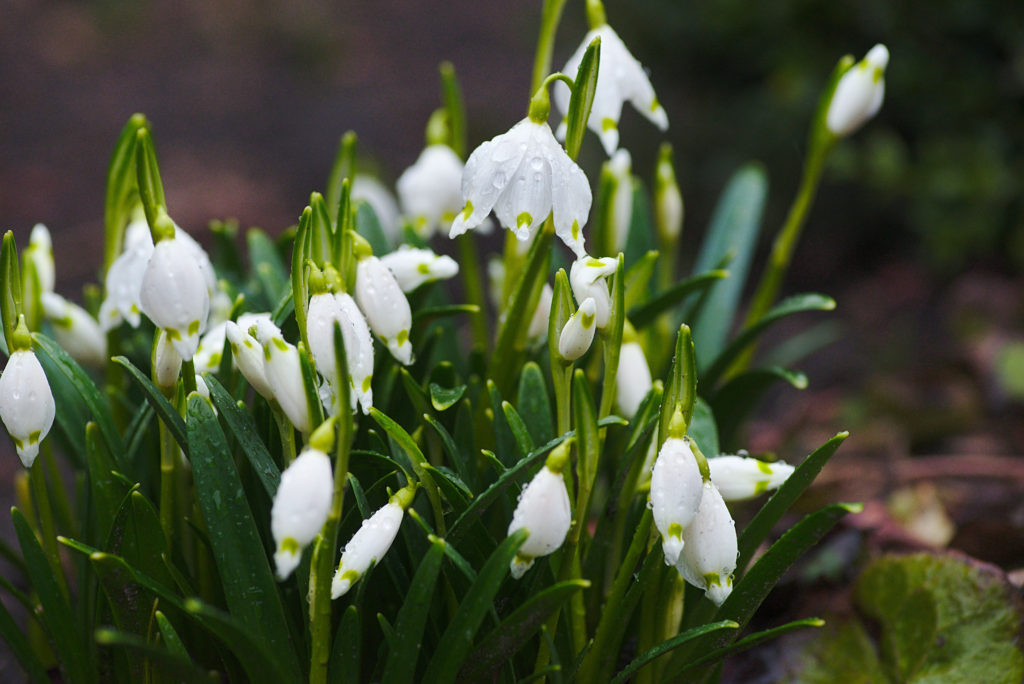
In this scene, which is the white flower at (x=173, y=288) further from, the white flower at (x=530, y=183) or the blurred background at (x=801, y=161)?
the blurred background at (x=801, y=161)

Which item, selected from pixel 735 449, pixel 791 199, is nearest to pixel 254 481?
pixel 735 449

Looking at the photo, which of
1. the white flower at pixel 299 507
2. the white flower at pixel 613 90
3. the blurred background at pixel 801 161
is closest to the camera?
the white flower at pixel 299 507

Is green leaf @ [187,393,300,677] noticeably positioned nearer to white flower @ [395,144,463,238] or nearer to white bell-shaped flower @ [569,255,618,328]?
white bell-shaped flower @ [569,255,618,328]

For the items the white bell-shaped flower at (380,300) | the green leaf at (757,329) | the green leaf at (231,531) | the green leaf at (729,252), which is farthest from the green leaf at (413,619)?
the green leaf at (729,252)

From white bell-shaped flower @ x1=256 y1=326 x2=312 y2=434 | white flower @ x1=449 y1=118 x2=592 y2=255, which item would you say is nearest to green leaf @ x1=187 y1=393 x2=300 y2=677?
Answer: white bell-shaped flower @ x1=256 y1=326 x2=312 y2=434

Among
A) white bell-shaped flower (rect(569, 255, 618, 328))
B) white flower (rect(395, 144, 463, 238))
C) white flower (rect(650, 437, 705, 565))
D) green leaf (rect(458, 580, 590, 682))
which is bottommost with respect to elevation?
green leaf (rect(458, 580, 590, 682))

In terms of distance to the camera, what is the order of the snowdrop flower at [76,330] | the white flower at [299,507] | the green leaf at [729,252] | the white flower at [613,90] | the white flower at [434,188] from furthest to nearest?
the green leaf at [729,252], the white flower at [434,188], the snowdrop flower at [76,330], the white flower at [613,90], the white flower at [299,507]
